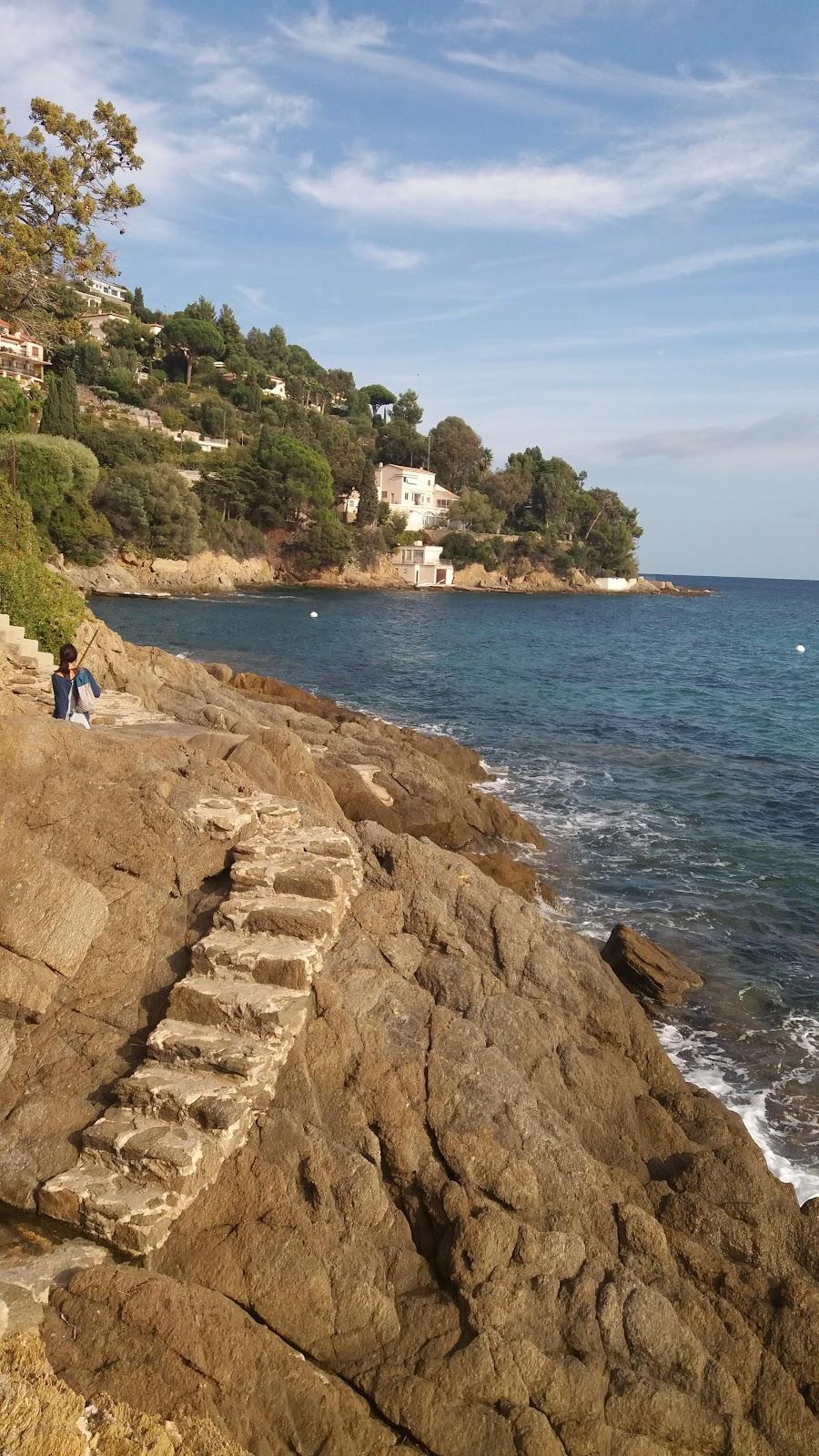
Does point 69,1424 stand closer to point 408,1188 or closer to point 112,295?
point 408,1188

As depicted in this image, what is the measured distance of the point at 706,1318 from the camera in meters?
6.11

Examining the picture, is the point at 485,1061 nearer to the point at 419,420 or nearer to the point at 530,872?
the point at 530,872

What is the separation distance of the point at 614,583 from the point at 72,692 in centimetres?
11952

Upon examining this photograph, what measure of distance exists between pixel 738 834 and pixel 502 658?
29.8 m

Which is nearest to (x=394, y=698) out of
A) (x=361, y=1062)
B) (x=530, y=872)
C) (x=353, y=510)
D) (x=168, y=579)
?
(x=530, y=872)

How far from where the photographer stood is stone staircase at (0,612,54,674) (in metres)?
14.8

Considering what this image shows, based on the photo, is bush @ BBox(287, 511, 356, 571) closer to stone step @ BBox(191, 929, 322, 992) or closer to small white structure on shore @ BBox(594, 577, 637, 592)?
small white structure on shore @ BBox(594, 577, 637, 592)

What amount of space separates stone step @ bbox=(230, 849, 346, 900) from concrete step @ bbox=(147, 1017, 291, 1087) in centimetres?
158

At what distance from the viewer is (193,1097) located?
645 cm

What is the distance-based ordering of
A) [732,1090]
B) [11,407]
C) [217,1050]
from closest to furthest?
[217,1050] → [732,1090] → [11,407]

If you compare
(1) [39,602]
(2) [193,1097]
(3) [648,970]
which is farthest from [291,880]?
(1) [39,602]

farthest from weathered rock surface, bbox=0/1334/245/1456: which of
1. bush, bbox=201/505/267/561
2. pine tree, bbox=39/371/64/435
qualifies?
bush, bbox=201/505/267/561

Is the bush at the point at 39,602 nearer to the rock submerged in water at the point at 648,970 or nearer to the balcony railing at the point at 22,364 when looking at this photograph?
the rock submerged in water at the point at 648,970

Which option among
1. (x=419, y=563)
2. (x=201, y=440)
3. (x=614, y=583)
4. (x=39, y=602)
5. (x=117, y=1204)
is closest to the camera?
(x=117, y=1204)
